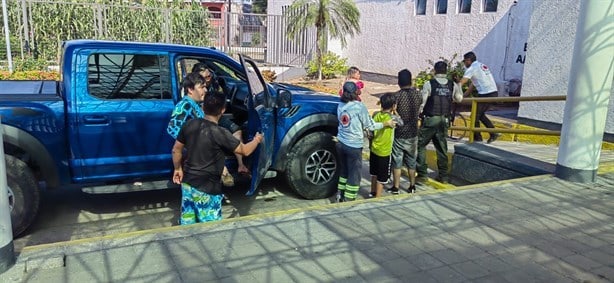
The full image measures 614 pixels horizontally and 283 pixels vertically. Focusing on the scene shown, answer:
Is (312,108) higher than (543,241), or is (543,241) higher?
(312,108)

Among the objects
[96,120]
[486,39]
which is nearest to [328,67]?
[486,39]

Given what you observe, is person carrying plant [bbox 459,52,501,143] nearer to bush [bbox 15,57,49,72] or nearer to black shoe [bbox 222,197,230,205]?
black shoe [bbox 222,197,230,205]

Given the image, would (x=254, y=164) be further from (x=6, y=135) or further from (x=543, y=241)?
(x=543, y=241)

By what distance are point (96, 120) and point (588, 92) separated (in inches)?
199

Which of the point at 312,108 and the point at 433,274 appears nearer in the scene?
the point at 433,274

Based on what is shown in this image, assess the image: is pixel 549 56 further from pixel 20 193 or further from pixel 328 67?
pixel 328 67

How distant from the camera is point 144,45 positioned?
528 cm

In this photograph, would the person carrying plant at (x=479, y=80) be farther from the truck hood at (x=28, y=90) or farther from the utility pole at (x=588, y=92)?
the truck hood at (x=28, y=90)

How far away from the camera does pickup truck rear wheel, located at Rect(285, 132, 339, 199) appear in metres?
5.69

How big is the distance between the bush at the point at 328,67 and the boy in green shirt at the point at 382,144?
14437mm

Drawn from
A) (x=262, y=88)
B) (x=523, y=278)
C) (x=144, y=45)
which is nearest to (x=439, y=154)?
(x=262, y=88)

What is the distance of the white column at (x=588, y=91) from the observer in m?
5.12

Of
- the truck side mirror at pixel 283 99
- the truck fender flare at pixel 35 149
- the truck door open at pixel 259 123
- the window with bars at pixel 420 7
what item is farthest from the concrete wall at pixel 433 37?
the truck fender flare at pixel 35 149

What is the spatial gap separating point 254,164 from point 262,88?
0.92 meters
